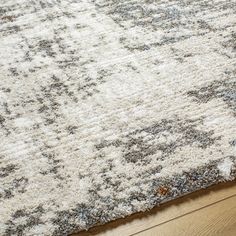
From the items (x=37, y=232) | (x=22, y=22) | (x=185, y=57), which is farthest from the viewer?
(x=22, y=22)

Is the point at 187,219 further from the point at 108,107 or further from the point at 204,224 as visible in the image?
the point at 108,107

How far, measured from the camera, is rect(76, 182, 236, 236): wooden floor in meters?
0.92

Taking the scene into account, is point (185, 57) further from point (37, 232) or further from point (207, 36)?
point (37, 232)

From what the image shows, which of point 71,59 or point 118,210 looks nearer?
point 118,210

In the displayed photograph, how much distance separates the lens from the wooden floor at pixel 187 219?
918 mm

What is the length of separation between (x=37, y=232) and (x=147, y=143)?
37cm

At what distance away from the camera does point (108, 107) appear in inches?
46.3

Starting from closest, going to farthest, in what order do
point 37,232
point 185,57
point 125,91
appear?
point 37,232 → point 125,91 → point 185,57

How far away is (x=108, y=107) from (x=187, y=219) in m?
0.40

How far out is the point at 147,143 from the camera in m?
1.08

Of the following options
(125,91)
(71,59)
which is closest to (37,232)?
(125,91)

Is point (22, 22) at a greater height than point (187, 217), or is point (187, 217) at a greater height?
point (22, 22)

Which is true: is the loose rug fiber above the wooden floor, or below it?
above

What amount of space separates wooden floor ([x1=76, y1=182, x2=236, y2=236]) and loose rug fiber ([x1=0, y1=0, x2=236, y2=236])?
23 millimetres
